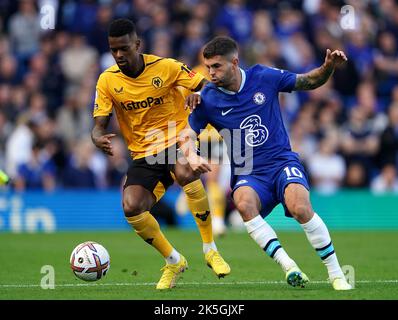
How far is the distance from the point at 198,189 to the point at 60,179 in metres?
10.9

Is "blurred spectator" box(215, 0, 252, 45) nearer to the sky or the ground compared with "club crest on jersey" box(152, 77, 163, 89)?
nearer to the sky

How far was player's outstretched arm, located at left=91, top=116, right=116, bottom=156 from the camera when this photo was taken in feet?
32.3

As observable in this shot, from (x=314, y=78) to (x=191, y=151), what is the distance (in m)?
1.46

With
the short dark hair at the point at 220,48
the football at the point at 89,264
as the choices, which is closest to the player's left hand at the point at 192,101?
the short dark hair at the point at 220,48

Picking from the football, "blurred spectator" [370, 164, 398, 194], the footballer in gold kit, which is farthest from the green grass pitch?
"blurred spectator" [370, 164, 398, 194]

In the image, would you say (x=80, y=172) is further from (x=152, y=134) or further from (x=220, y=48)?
(x=220, y=48)

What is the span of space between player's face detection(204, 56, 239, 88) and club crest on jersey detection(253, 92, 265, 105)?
0.31 meters

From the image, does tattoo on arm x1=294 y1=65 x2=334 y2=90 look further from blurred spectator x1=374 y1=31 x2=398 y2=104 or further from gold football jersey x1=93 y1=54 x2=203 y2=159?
blurred spectator x1=374 y1=31 x2=398 y2=104

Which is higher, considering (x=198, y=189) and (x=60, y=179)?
(x=60, y=179)

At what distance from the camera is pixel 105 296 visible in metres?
9.16

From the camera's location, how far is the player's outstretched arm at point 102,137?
388 inches

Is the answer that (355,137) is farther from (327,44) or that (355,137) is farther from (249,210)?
(249,210)
